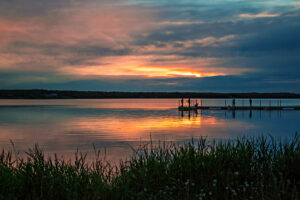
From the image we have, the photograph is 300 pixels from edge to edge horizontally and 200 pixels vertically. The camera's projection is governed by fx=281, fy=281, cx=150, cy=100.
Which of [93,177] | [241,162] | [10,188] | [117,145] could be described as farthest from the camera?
[117,145]

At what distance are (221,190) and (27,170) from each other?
5324 mm

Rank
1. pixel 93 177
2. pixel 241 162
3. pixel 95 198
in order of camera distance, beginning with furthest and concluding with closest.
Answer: pixel 241 162 < pixel 93 177 < pixel 95 198

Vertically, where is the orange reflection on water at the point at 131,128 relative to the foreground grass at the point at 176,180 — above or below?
below

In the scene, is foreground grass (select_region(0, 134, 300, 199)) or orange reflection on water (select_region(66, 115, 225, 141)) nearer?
foreground grass (select_region(0, 134, 300, 199))

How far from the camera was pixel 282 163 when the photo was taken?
8375mm

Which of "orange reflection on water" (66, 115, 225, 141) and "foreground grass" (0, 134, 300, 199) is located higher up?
Answer: "foreground grass" (0, 134, 300, 199)

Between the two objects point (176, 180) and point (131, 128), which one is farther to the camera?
point (131, 128)

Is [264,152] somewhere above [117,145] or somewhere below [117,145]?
above

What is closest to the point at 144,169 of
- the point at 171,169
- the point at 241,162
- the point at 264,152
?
the point at 171,169

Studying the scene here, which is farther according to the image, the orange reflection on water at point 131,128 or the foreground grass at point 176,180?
the orange reflection on water at point 131,128

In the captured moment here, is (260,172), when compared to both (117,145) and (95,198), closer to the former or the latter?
(95,198)

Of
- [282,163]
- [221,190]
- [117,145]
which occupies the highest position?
[282,163]

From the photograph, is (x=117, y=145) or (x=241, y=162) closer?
(x=241, y=162)

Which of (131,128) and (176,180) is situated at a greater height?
(176,180)
